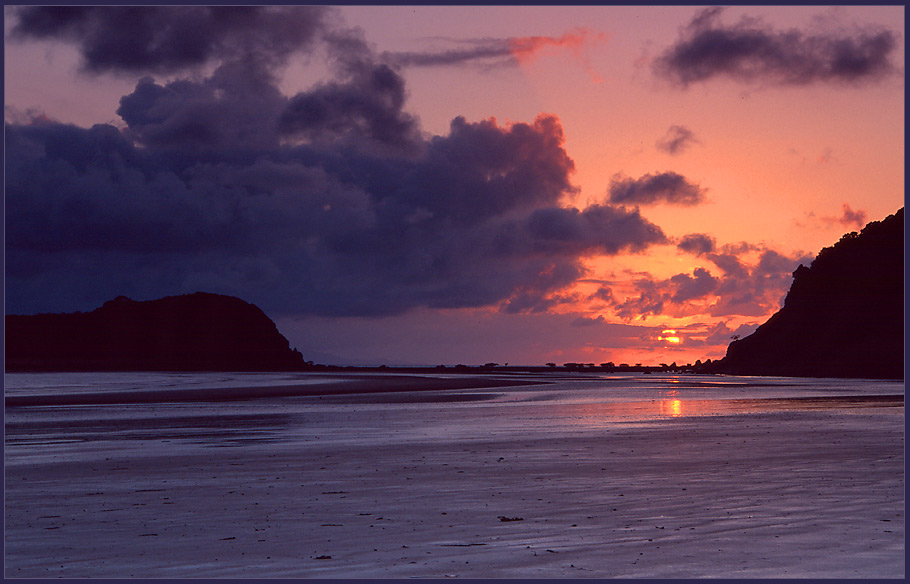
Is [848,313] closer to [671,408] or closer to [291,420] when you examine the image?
[671,408]

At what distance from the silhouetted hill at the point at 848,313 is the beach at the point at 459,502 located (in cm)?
10324

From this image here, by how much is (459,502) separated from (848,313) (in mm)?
130287

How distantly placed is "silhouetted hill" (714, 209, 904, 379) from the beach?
103m

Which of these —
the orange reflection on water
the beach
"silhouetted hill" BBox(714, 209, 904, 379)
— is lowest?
the orange reflection on water

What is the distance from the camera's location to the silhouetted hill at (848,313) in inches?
4724

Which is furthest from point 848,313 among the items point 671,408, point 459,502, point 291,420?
point 459,502

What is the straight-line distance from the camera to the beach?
973 cm

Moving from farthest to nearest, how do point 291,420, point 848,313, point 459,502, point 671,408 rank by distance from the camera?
point 848,313
point 671,408
point 291,420
point 459,502

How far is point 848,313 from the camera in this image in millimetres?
128375

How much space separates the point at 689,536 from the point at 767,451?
1031 centimetres

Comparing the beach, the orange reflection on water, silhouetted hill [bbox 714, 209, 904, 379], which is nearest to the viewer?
the beach

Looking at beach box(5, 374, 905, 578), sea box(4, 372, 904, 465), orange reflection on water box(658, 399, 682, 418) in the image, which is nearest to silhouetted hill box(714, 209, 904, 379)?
orange reflection on water box(658, 399, 682, 418)

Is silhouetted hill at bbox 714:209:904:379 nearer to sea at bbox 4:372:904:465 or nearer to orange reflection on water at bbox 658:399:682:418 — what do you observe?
orange reflection on water at bbox 658:399:682:418

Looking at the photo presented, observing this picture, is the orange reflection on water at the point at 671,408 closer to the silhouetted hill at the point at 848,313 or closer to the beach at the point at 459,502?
the beach at the point at 459,502
